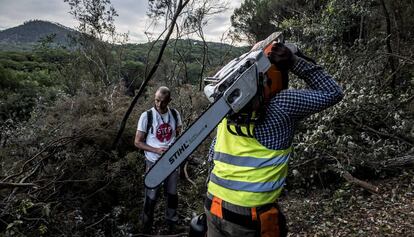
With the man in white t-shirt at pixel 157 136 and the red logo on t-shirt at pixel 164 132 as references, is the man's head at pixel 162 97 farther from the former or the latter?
the red logo on t-shirt at pixel 164 132

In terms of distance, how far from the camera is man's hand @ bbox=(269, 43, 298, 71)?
1751mm

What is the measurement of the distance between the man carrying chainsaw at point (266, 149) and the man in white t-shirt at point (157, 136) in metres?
2.73

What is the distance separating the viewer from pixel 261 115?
1.77m

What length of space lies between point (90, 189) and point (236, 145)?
367 centimetres

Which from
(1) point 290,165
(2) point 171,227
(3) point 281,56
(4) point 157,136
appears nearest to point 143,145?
(4) point 157,136

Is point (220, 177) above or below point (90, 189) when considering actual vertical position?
above

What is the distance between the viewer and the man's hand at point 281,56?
1751 mm

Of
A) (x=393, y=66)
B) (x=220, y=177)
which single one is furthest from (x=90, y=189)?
(x=393, y=66)

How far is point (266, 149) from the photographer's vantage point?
1753 mm

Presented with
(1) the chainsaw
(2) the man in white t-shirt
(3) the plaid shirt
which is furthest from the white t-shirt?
(3) the plaid shirt

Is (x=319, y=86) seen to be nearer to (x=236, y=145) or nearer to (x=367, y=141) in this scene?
(x=236, y=145)

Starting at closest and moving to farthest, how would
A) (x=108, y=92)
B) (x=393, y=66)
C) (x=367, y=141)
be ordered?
(x=367, y=141)
(x=393, y=66)
(x=108, y=92)

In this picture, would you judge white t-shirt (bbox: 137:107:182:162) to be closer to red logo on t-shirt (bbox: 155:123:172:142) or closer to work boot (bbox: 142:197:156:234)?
red logo on t-shirt (bbox: 155:123:172:142)

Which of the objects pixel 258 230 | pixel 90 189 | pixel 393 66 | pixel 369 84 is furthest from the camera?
pixel 393 66
